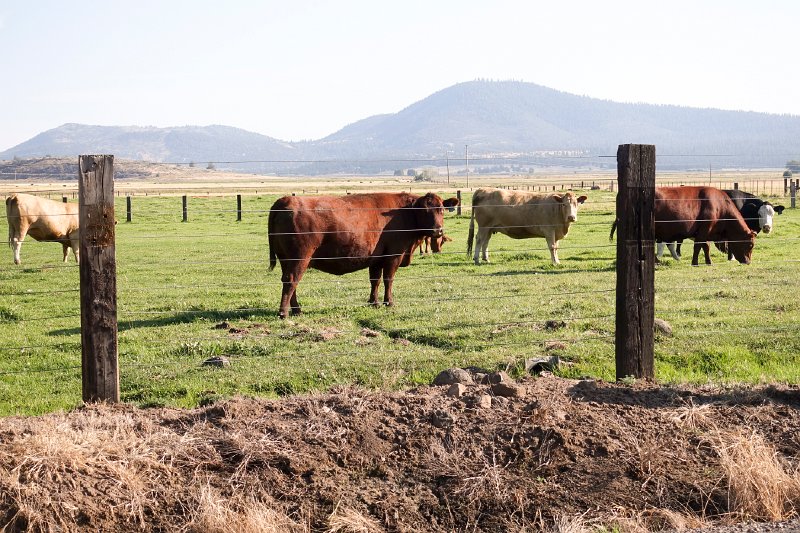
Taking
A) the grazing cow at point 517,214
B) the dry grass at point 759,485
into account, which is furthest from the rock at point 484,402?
the grazing cow at point 517,214

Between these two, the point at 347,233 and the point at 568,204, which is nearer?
the point at 347,233

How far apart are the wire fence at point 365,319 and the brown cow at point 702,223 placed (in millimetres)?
578

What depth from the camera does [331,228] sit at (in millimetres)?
13969

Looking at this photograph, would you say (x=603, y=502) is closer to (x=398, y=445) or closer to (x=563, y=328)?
(x=398, y=445)

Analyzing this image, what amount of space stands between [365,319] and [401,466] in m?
6.97

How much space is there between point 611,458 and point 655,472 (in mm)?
289

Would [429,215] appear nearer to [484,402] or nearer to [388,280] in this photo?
[388,280]

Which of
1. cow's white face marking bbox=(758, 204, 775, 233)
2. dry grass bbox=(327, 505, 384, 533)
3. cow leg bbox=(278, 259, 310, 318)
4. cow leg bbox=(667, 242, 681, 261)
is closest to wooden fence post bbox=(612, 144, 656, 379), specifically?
dry grass bbox=(327, 505, 384, 533)

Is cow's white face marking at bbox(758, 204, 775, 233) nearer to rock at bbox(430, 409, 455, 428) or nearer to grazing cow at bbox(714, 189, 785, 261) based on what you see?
grazing cow at bbox(714, 189, 785, 261)

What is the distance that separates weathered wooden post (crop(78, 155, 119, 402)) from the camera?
658 cm

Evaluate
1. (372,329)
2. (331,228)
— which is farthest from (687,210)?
(372,329)

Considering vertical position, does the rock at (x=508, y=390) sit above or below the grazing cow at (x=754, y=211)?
below

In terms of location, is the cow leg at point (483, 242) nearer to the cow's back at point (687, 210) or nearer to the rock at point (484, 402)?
the cow's back at point (687, 210)

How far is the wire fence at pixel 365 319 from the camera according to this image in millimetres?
9617
